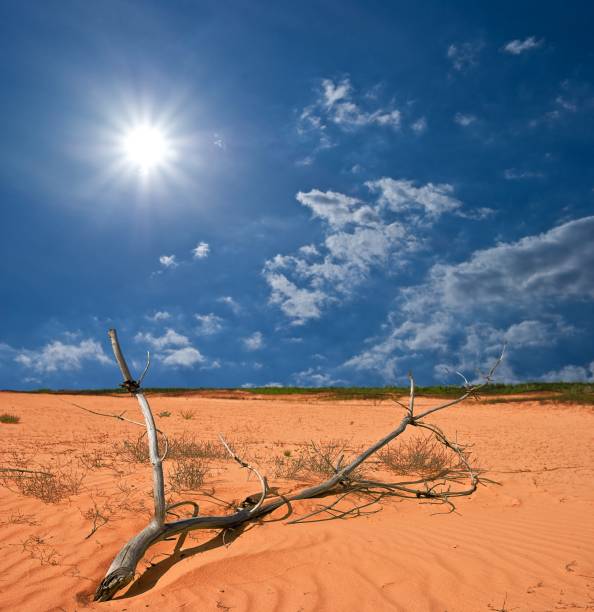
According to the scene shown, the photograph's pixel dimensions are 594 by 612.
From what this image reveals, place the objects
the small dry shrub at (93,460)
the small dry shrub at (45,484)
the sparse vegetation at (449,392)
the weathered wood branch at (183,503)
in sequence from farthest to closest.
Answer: the sparse vegetation at (449,392) → the small dry shrub at (93,460) → the small dry shrub at (45,484) → the weathered wood branch at (183,503)

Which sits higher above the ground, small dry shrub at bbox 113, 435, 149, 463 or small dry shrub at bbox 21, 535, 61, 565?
small dry shrub at bbox 113, 435, 149, 463

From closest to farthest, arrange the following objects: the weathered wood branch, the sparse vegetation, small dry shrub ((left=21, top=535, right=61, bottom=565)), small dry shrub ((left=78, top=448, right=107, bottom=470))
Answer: the weathered wood branch, small dry shrub ((left=21, top=535, right=61, bottom=565)), small dry shrub ((left=78, top=448, right=107, bottom=470)), the sparse vegetation

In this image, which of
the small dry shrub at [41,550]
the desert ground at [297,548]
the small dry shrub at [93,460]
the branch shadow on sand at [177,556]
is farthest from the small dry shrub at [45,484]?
the branch shadow on sand at [177,556]

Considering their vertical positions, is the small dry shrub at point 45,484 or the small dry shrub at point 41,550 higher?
the small dry shrub at point 45,484

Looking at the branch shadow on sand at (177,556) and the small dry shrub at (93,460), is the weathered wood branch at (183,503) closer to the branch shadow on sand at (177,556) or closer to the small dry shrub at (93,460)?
the branch shadow on sand at (177,556)

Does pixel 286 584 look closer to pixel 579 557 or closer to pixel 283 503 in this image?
pixel 283 503

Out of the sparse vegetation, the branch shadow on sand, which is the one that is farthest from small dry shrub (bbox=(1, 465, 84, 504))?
the sparse vegetation

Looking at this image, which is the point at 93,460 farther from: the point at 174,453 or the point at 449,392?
the point at 449,392

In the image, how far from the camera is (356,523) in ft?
17.4

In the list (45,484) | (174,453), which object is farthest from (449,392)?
(45,484)

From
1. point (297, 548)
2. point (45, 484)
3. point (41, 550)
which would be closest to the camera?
point (297, 548)

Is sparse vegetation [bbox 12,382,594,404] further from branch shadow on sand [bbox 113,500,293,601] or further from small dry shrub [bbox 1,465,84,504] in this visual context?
branch shadow on sand [bbox 113,500,293,601]

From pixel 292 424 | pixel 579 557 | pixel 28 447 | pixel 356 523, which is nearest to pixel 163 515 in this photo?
pixel 356 523

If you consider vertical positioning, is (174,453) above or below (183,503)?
above
